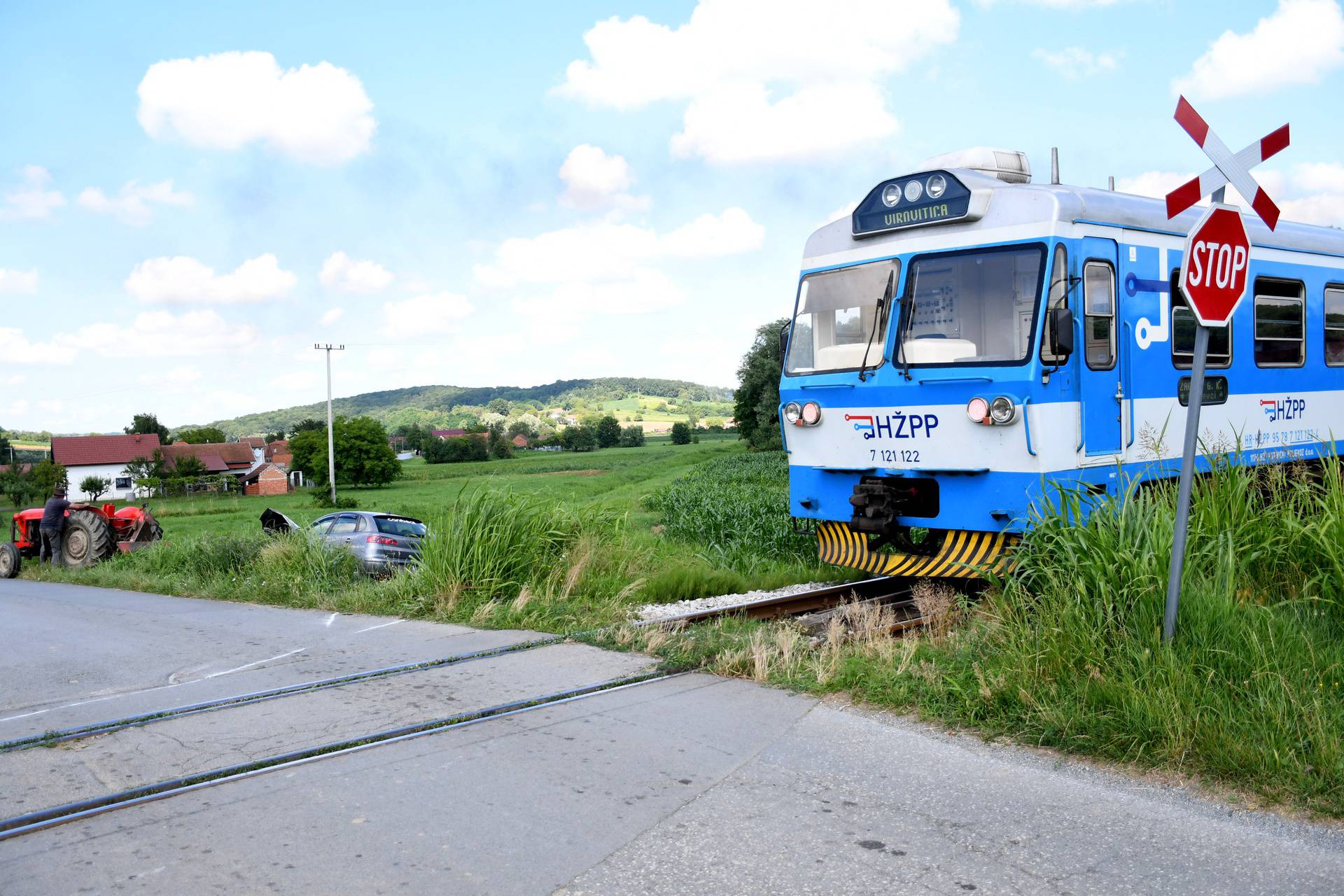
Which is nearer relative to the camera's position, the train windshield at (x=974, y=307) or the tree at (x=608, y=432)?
the train windshield at (x=974, y=307)

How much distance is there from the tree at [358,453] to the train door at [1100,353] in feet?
268

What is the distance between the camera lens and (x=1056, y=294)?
8.65 metres

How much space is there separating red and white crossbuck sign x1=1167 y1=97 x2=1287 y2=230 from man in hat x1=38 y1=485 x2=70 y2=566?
1995 centimetres

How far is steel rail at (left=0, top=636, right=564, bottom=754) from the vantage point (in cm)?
605

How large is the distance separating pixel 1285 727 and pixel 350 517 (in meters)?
15.2

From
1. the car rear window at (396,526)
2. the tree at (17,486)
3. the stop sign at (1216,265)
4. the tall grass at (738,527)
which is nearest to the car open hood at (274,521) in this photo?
the car rear window at (396,526)

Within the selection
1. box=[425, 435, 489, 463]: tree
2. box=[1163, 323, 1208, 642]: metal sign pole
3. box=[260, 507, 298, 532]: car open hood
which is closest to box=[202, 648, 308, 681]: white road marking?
box=[1163, 323, 1208, 642]: metal sign pole

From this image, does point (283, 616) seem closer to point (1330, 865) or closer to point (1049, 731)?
point (1049, 731)

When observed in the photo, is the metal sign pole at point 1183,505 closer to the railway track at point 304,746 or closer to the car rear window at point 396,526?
the railway track at point 304,746

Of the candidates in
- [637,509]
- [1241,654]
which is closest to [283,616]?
[1241,654]

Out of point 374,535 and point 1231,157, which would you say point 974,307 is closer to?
point 1231,157

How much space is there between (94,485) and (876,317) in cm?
10507

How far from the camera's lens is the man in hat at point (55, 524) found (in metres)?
19.6

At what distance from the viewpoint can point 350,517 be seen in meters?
17.6
